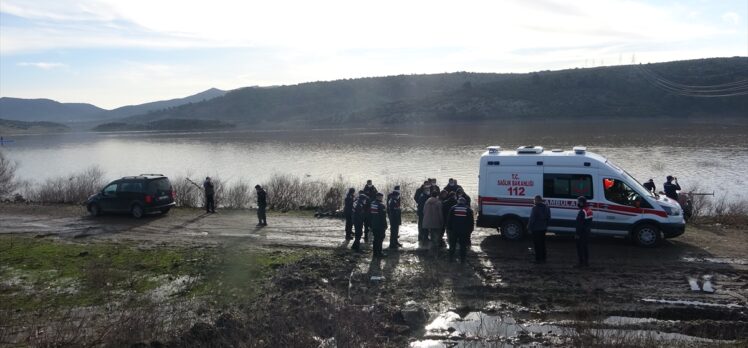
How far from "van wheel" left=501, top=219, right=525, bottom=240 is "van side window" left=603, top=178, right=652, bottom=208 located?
228 cm

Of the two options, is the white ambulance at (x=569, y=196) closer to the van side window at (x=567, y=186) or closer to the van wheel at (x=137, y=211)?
the van side window at (x=567, y=186)

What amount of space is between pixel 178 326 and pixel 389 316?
3.52 m

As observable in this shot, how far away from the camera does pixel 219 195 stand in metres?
25.7

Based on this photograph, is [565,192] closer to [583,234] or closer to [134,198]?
[583,234]

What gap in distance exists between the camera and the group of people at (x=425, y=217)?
1293 centimetres

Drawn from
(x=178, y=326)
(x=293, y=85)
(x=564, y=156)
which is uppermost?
(x=293, y=85)

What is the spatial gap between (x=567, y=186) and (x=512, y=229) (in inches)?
71.3

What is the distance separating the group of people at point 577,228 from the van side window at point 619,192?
5.63 feet

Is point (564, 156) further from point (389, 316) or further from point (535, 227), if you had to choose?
point (389, 316)

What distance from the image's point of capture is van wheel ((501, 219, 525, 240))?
14.7 metres

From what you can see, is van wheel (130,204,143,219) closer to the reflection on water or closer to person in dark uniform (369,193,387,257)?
person in dark uniform (369,193,387,257)

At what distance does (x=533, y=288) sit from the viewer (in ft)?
35.4

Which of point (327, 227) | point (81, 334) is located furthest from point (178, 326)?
point (327, 227)

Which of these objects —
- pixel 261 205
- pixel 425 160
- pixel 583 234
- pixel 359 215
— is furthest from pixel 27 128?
pixel 583 234
